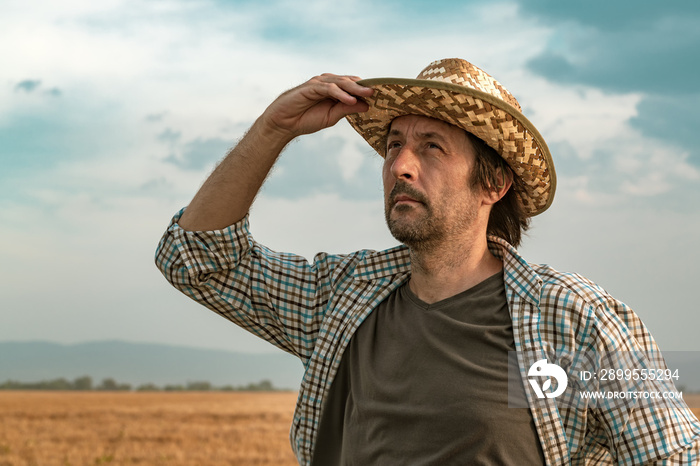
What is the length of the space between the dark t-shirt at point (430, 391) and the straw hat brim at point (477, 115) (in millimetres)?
656

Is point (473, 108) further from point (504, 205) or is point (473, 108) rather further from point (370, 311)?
point (370, 311)

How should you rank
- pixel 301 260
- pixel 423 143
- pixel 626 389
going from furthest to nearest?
pixel 301 260
pixel 423 143
pixel 626 389

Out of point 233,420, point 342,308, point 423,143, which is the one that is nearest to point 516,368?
point 342,308

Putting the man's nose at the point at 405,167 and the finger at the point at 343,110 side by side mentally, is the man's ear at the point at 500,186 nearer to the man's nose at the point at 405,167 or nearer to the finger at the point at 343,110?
the man's nose at the point at 405,167

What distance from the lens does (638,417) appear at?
3.09m

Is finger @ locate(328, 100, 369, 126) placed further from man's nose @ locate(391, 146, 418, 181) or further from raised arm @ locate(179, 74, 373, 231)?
man's nose @ locate(391, 146, 418, 181)

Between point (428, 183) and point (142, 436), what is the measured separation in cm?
2337

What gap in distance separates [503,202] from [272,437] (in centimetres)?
2034

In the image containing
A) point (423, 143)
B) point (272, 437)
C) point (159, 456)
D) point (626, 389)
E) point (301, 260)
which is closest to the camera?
point (626, 389)

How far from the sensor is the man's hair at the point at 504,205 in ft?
12.5

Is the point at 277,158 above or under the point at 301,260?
above

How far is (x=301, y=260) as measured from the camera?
4004 mm

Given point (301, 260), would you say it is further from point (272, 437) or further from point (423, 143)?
point (272, 437)

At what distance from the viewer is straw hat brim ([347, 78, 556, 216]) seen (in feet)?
11.4
